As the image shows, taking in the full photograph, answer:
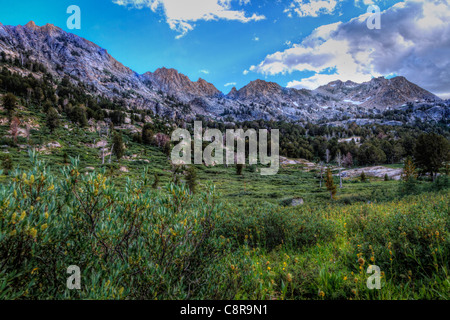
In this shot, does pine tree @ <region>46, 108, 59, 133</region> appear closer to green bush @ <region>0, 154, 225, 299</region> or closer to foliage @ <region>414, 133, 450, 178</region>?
green bush @ <region>0, 154, 225, 299</region>

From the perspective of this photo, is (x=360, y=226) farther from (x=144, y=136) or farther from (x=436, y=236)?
(x=144, y=136)

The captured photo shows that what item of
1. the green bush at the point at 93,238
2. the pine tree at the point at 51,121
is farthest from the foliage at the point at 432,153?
the pine tree at the point at 51,121

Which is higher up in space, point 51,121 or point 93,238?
point 51,121

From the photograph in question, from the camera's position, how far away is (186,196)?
188 inches

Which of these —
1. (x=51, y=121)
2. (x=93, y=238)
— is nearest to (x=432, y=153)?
(x=93, y=238)

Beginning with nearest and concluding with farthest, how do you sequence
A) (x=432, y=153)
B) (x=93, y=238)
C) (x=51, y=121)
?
1. (x=93, y=238)
2. (x=432, y=153)
3. (x=51, y=121)

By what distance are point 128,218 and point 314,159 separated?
16062 cm

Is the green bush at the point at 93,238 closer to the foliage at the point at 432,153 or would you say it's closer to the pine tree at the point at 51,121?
the foliage at the point at 432,153

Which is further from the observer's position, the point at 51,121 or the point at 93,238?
the point at 51,121

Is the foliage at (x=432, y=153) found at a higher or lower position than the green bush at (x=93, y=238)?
higher

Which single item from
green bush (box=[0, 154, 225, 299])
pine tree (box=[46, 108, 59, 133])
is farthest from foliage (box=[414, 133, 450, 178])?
pine tree (box=[46, 108, 59, 133])

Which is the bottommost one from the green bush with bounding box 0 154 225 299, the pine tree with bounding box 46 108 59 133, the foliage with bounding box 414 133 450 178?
the green bush with bounding box 0 154 225 299

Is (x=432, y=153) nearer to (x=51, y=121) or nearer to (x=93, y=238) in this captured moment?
(x=93, y=238)
